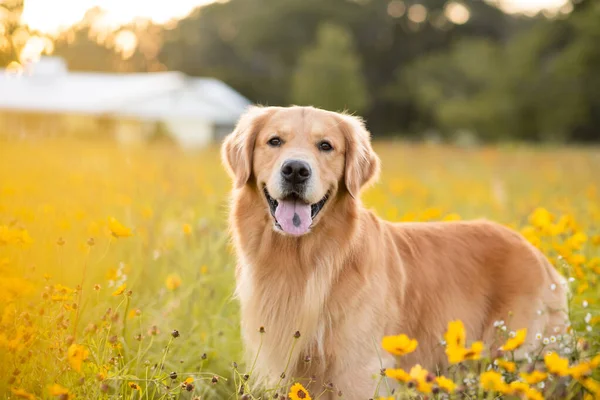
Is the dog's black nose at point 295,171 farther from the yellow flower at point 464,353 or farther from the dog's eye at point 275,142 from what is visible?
the yellow flower at point 464,353

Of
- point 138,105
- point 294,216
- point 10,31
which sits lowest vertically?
point 138,105

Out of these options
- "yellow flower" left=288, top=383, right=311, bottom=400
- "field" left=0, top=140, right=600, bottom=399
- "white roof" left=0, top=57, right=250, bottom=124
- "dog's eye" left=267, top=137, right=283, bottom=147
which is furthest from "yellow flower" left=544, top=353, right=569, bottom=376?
"white roof" left=0, top=57, right=250, bottom=124


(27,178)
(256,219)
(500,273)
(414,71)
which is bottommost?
(27,178)

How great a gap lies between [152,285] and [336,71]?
3263 cm

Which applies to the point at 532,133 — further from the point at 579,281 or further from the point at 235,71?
the point at 579,281

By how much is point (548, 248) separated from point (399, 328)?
1734 mm

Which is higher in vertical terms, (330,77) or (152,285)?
(330,77)

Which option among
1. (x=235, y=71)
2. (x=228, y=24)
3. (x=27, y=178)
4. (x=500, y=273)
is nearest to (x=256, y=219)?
(x=500, y=273)

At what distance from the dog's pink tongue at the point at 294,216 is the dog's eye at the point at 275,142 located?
356mm

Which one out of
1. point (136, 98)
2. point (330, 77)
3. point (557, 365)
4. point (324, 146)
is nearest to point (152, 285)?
point (324, 146)

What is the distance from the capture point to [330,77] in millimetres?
35375

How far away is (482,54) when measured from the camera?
3400cm

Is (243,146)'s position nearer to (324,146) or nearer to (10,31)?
(324,146)

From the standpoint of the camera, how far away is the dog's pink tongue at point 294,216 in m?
3.05
